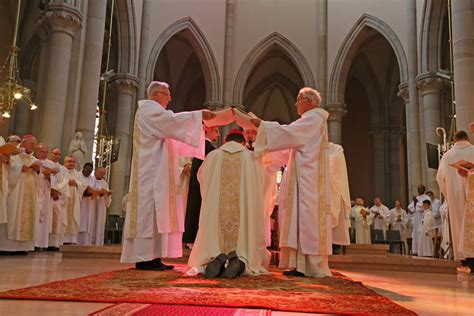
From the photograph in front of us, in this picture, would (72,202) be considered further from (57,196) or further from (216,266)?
(216,266)

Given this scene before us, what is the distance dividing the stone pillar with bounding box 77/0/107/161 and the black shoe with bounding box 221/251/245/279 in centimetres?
819

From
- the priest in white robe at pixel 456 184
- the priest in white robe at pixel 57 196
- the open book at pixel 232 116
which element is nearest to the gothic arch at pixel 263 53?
the priest in white robe at pixel 57 196

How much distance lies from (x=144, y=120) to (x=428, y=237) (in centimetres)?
990

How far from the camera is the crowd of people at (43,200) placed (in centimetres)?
801

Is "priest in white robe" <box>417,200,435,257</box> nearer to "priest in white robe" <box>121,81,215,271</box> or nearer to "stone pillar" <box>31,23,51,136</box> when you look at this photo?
"priest in white robe" <box>121,81,215,271</box>

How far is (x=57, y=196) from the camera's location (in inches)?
375

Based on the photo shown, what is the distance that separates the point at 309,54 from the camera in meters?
21.0

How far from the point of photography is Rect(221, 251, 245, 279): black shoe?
4445 mm

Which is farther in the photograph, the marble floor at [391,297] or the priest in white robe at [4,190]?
the priest in white robe at [4,190]

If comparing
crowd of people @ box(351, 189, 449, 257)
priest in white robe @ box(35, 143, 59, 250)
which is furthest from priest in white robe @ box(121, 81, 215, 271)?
crowd of people @ box(351, 189, 449, 257)

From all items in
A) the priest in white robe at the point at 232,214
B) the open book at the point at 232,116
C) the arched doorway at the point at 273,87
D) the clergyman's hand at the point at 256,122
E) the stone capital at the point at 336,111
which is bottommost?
the priest in white robe at the point at 232,214

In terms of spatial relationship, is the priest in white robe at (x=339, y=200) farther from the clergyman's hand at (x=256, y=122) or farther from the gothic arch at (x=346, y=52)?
the gothic arch at (x=346, y=52)

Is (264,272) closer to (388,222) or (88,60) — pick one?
(88,60)

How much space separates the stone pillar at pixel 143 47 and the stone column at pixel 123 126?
1.44ft
